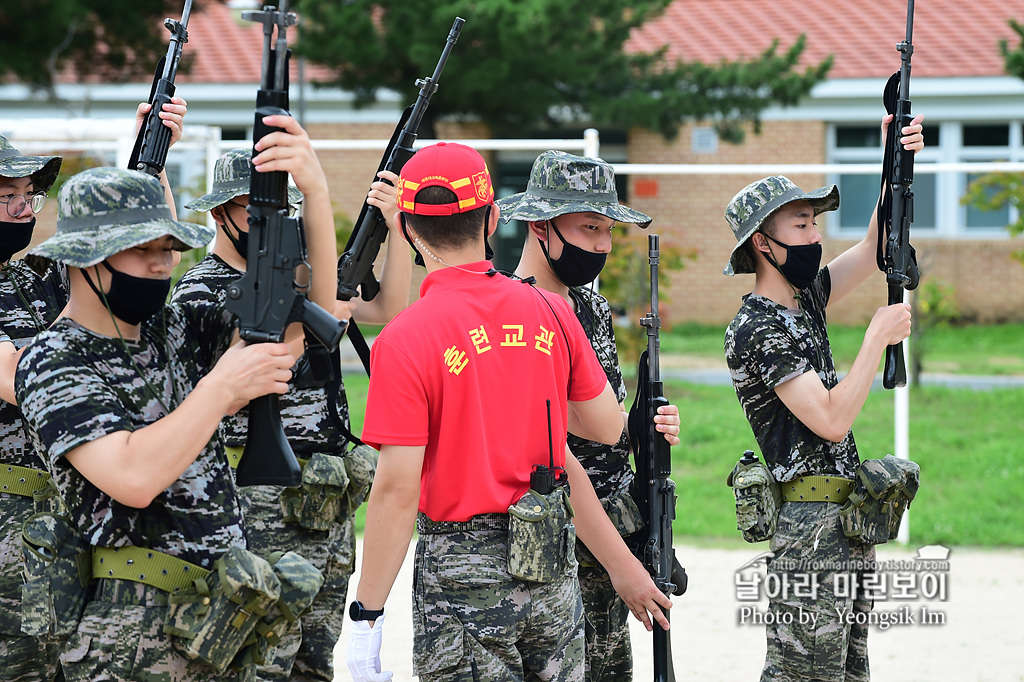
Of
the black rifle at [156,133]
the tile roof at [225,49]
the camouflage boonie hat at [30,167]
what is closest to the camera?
the black rifle at [156,133]

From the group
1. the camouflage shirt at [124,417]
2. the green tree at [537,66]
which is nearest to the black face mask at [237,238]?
the camouflage shirt at [124,417]

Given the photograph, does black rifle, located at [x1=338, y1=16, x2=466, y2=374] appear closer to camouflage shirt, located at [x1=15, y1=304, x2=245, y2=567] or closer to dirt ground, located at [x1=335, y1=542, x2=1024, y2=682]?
camouflage shirt, located at [x1=15, y1=304, x2=245, y2=567]

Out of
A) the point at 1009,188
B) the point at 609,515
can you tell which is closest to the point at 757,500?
the point at 609,515

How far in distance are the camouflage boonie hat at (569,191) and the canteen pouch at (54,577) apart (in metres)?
1.72

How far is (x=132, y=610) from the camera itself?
2533 millimetres

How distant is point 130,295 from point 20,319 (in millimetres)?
1092

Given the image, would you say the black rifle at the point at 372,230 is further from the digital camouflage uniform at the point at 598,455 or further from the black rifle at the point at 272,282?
the black rifle at the point at 272,282

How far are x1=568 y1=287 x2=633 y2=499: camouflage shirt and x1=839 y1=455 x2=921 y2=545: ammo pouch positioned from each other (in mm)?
763

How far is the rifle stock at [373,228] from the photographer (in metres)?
4.00

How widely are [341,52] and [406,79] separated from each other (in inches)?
44.0

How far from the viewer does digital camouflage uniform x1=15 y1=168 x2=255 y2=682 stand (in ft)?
8.06

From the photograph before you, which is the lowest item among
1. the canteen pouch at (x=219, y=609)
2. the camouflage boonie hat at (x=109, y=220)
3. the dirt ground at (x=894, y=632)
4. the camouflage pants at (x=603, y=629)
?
the dirt ground at (x=894, y=632)

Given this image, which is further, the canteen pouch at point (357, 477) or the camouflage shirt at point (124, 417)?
the canteen pouch at point (357, 477)

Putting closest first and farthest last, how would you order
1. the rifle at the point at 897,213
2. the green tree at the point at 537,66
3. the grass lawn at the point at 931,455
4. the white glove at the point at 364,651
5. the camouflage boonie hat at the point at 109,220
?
the camouflage boonie hat at the point at 109,220, the white glove at the point at 364,651, the rifle at the point at 897,213, the grass lawn at the point at 931,455, the green tree at the point at 537,66
